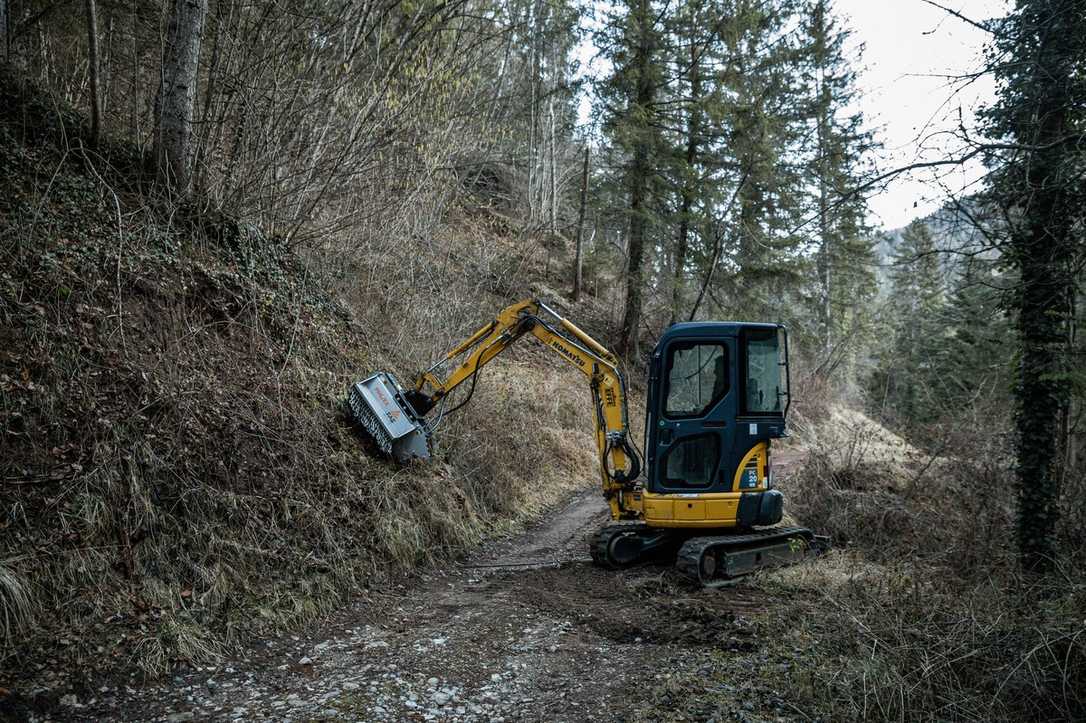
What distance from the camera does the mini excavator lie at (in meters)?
7.46

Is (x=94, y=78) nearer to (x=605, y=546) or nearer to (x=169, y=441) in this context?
(x=169, y=441)

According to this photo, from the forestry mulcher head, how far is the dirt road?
1.49 metres

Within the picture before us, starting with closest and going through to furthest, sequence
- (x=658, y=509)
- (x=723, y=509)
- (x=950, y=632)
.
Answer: (x=950, y=632), (x=723, y=509), (x=658, y=509)

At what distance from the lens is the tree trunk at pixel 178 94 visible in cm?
749

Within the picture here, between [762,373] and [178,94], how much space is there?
719 centimetres

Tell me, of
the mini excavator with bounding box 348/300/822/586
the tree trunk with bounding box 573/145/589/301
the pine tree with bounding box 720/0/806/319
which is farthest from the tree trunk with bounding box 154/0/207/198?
the tree trunk with bounding box 573/145/589/301

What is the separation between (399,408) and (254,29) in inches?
191

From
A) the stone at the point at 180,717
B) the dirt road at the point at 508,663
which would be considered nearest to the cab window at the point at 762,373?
the dirt road at the point at 508,663

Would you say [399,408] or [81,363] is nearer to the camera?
[81,363]

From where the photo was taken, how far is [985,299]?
685 centimetres

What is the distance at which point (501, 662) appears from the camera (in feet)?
16.6

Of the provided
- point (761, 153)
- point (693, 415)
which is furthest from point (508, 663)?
point (761, 153)

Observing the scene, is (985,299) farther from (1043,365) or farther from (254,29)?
(254,29)

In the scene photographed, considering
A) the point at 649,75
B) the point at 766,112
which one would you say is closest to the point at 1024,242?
the point at 766,112
